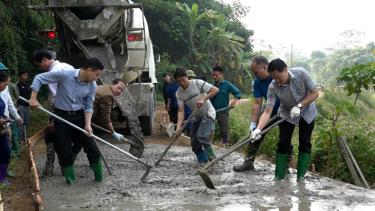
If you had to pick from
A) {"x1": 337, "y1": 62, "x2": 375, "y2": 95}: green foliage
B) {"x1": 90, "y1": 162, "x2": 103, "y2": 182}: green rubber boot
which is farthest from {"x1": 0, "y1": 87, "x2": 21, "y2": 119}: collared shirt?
{"x1": 337, "y1": 62, "x2": 375, "y2": 95}: green foliage

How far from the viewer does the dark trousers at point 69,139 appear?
5.51m

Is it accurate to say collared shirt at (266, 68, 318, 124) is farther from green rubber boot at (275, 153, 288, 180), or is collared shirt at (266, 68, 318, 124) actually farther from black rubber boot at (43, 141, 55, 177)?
black rubber boot at (43, 141, 55, 177)

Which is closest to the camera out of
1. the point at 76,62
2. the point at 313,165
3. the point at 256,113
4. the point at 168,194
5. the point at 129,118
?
the point at 168,194

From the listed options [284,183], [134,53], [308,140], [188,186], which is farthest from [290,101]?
[134,53]

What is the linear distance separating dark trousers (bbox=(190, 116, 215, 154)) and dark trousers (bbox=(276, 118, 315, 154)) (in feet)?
4.24

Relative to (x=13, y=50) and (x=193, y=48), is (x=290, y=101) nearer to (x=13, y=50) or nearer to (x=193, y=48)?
(x=13, y=50)

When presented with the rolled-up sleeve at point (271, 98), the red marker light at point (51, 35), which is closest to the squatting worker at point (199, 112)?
the rolled-up sleeve at point (271, 98)

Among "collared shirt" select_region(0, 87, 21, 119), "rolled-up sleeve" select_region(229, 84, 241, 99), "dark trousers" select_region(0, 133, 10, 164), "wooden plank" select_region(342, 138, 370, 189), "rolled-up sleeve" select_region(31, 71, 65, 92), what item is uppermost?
"rolled-up sleeve" select_region(31, 71, 65, 92)

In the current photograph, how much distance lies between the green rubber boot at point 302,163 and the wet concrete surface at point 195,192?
0.10 metres

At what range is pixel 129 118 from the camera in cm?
789

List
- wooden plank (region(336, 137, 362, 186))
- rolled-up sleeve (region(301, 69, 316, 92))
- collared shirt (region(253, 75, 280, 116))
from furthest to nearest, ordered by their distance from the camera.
Result: collared shirt (region(253, 75, 280, 116)), wooden plank (region(336, 137, 362, 186)), rolled-up sleeve (region(301, 69, 316, 92))

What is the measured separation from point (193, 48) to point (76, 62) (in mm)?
13437

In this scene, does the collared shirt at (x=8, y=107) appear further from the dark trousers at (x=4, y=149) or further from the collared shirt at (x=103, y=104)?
the collared shirt at (x=103, y=104)

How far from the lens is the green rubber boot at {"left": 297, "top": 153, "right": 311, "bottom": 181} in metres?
5.53
